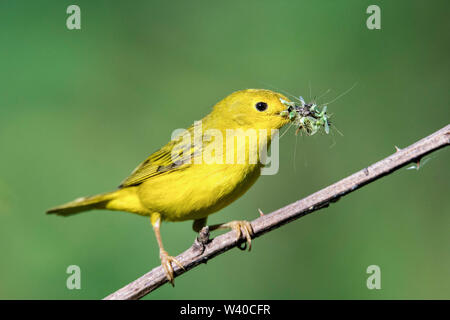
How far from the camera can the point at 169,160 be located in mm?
5285

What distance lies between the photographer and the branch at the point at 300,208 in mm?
3371

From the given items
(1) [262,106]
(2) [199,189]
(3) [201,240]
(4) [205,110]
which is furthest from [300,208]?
(4) [205,110]

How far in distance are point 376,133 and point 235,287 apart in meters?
2.75

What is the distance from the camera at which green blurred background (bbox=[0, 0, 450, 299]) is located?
5926 mm

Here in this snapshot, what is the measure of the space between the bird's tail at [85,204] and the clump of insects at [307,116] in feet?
6.99

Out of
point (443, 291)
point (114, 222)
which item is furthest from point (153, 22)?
point (443, 291)

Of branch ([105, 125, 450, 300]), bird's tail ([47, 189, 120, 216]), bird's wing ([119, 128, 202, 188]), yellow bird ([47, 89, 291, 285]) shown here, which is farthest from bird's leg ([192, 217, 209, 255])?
bird's tail ([47, 189, 120, 216])

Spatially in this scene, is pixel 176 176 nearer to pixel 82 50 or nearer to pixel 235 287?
pixel 235 287

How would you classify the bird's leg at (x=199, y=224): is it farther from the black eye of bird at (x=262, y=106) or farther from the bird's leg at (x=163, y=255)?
the black eye of bird at (x=262, y=106)

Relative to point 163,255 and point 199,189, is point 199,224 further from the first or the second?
point 199,189

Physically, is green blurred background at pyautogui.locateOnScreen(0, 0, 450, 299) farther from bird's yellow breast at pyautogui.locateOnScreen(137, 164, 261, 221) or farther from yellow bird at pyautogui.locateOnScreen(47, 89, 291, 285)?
bird's yellow breast at pyautogui.locateOnScreen(137, 164, 261, 221)

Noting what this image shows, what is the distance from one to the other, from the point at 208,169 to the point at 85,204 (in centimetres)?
179

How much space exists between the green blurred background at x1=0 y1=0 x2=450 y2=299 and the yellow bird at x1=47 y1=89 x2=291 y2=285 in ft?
2.93

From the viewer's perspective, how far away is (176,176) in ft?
16.5
